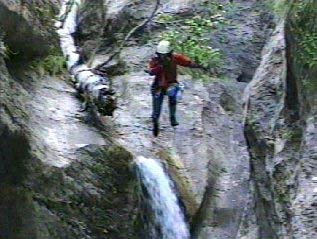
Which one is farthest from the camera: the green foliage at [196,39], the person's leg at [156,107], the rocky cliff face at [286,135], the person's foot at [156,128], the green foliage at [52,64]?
the green foliage at [196,39]

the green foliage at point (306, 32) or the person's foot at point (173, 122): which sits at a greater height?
the green foliage at point (306, 32)

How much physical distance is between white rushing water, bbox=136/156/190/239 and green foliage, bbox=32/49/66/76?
3.17 m

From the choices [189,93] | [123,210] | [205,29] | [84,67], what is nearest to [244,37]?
[205,29]

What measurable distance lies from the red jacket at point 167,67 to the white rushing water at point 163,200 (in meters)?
1.27

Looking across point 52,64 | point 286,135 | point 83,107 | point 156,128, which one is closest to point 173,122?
point 156,128

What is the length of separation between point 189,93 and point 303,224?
613 centimetres

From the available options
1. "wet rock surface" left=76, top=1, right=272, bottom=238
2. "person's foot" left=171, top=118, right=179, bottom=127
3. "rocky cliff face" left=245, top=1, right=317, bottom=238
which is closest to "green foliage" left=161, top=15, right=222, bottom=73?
"wet rock surface" left=76, top=1, right=272, bottom=238

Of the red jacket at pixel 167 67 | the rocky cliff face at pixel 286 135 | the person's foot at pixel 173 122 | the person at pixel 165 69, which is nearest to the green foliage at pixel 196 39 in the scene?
the person's foot at pixel 173 122

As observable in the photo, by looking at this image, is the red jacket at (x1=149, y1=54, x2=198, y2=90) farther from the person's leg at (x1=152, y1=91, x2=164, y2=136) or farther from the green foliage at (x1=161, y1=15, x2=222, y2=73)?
the green foliage at (x1=161, y1=15, x2=222, y2=73)

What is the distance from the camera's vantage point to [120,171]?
9383 mm

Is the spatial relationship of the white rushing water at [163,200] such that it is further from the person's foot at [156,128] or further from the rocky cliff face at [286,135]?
the rocky cliff face at [286,135]

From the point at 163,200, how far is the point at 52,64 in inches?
156

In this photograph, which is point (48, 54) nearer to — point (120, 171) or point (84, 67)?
point (84, 67)

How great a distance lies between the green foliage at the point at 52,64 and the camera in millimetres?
11898
